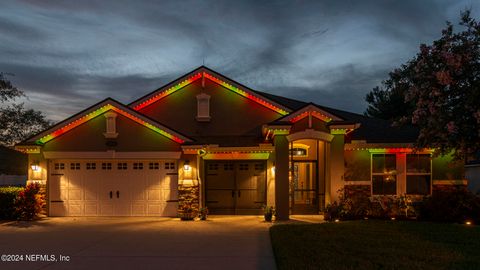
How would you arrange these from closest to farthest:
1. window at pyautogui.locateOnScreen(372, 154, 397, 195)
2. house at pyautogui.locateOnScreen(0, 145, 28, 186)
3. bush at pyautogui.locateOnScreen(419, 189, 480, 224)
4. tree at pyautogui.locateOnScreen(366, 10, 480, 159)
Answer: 1. tree at pyautogui.locateOnScreen(366, 10, 480, 159)
2. bush at pyautogui.locateOnScreen(419, 189, 480, 224)
3. window at pyautogui.locateOnScreen(372, 154, 397, 195)
4. house at pyautogui.locateOnScreen(0, 145, 28, 186)

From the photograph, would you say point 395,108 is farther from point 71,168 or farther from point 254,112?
point 71,168

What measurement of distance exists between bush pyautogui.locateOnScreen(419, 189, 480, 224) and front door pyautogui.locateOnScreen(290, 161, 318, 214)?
439cm

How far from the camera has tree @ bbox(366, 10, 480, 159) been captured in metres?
11.1

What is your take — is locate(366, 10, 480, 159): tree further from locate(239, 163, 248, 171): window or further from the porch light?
the porch light

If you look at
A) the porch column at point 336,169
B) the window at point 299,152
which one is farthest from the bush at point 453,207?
the window at point 299,152

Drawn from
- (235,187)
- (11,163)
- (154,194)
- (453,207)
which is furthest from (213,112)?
→ (11,163)

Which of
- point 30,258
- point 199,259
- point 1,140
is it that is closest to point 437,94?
point 199,259

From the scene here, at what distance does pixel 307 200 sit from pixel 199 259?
9.86 metres

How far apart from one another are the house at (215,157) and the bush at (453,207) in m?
2.56

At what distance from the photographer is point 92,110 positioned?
16969 millimetres

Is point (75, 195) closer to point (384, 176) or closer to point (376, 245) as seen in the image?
point (376, 245)

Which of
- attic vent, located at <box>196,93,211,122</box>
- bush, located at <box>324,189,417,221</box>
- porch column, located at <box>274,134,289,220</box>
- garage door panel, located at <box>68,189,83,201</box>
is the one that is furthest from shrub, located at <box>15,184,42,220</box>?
bush, located at <box>324,189,417,221</box>

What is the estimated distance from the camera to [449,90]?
11.6 m

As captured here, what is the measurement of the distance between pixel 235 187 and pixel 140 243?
25.0 feet
